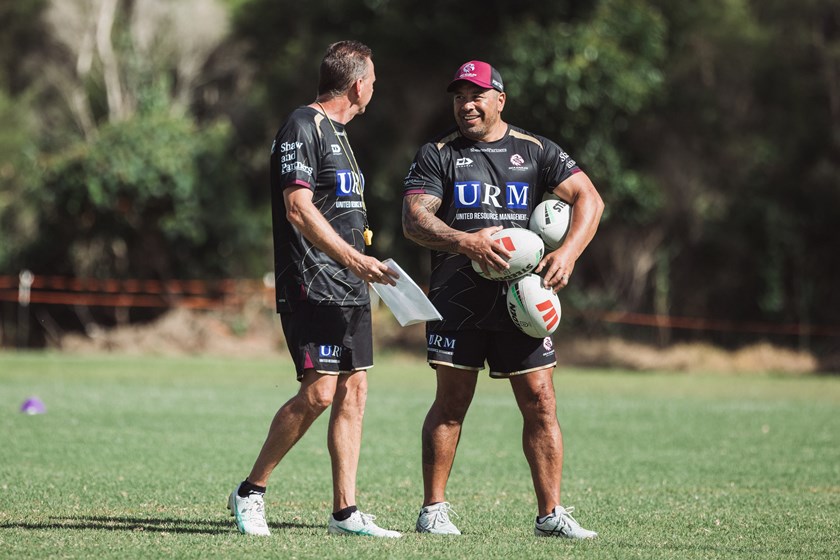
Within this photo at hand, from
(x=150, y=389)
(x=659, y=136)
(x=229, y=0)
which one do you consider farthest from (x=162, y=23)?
(x=150, y=389)

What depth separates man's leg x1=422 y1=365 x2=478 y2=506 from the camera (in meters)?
6.47

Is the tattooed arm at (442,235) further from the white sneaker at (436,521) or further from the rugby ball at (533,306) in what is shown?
the white sneaker at (436,521)

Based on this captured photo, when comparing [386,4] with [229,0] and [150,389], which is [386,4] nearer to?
[150,389]

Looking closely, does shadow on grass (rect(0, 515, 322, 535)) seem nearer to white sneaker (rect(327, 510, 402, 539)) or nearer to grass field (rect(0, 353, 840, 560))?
grass field (rect(0, 353, 840, 560))

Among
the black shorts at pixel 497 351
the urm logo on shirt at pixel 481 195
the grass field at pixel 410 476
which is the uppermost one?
the urm logo on shirt at pixel 481 195

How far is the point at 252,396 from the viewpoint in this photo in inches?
647

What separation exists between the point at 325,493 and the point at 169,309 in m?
22.2

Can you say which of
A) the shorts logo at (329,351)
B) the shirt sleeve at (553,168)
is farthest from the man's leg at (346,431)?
the shirt sleeve at (553,168)

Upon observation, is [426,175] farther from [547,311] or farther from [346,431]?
[346,431]

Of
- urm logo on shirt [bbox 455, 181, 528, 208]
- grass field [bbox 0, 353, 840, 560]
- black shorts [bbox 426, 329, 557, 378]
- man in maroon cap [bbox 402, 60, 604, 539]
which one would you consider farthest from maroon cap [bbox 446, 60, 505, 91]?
grass field [bbox 0, 353, 840, 560]

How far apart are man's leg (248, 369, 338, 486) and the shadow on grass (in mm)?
408

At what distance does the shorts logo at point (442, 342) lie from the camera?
6.43 m

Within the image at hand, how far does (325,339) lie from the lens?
20.3ft

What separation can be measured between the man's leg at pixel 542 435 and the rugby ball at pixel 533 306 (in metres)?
0.30
